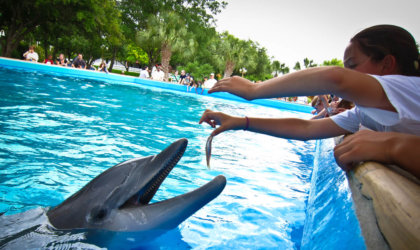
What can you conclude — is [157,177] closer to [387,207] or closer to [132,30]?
[387,207]

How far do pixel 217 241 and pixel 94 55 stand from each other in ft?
138

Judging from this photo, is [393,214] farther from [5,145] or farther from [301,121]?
[5,145]

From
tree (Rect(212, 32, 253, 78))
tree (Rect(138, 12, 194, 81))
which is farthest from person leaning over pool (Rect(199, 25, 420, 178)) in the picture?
tree (Rect(212, 32, 253, 78))

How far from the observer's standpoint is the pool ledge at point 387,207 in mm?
750

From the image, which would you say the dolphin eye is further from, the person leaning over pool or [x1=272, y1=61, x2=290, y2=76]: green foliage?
[x1=272, y1=61, x2=290, y2=76]: green foliage

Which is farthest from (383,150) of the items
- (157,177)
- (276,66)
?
(276,66)

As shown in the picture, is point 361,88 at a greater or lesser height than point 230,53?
lesser

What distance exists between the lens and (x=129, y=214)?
178cm

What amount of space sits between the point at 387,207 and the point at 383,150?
1.70 ft

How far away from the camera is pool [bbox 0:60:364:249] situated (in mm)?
1835

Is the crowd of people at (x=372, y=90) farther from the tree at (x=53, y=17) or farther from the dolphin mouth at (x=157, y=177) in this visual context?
the tree at (x=53, y=17)

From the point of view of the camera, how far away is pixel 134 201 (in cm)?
185

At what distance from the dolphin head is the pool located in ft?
0.48

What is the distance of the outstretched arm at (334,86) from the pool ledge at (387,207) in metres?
0.28
